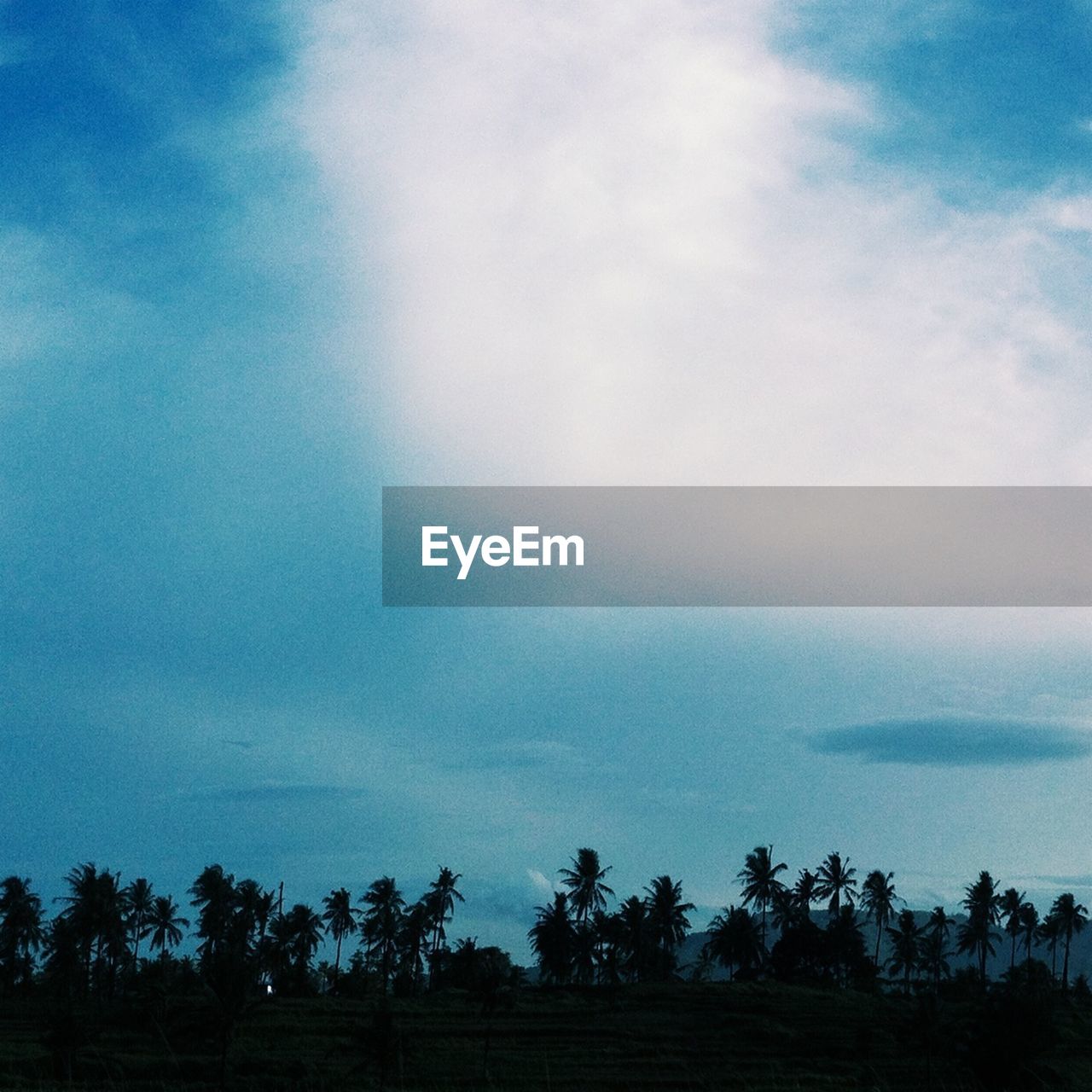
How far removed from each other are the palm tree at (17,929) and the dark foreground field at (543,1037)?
23.4 metres

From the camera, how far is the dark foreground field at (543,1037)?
56.3 meters

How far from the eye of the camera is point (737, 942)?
113 m

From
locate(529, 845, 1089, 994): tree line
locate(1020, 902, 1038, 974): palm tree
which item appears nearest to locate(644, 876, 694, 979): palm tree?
locate(529, 845, 1089, 994): tree line

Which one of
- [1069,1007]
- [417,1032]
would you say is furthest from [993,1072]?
[1069,1007]

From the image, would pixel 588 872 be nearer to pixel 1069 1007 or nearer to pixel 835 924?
pixel 835 924

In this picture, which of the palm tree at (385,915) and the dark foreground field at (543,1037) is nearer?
the dark foreground field at (543,1037)

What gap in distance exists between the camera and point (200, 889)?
371 feet

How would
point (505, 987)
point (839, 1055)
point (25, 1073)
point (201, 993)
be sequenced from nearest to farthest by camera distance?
point (25, 1073)
point (839, 1055)
point (201, 993)
point (505, 987)

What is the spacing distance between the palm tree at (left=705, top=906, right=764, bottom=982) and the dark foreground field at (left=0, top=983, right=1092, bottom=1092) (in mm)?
14350

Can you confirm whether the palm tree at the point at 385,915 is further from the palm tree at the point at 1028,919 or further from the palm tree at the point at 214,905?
the palm tree at the point at 1028,919

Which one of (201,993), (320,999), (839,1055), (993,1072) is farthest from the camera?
(320,999)

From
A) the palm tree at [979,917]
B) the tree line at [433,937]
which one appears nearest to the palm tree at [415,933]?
the tree line at [433,937]

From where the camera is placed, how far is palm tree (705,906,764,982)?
372 feet

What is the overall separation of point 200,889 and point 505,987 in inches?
1243
